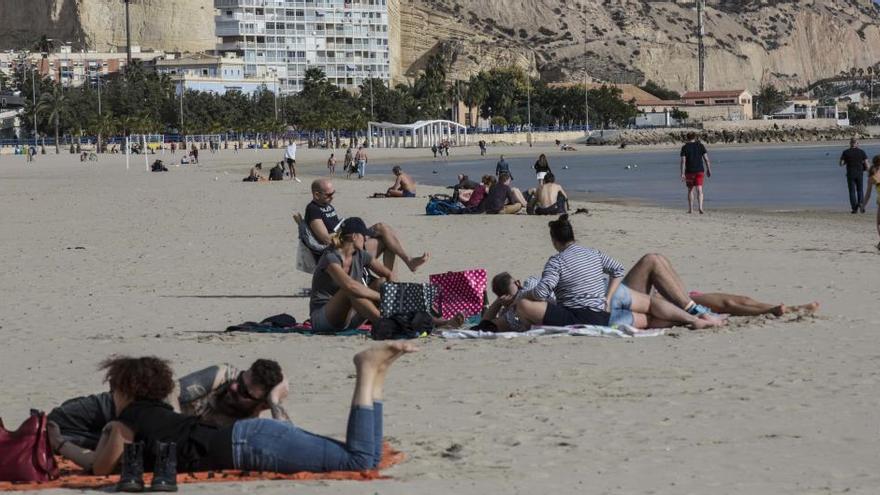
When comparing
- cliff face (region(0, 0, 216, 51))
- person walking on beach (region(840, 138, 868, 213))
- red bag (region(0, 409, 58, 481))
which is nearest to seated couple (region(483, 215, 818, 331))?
red bag (region(0, 409, 58, 481))

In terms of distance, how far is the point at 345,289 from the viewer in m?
10.0

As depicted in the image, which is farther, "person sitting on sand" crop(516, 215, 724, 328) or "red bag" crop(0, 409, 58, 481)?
"person sitting on sand" crop(516, 215, 724, 328)

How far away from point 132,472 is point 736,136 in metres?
137

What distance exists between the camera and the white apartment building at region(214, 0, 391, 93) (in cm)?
14362

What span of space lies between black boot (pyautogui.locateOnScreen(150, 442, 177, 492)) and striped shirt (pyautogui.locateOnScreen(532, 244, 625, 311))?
4.13m

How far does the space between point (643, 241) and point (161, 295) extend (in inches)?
281

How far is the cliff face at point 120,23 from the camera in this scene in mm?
162375

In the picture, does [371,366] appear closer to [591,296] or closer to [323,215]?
[591,296]

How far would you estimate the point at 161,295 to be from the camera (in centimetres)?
1315

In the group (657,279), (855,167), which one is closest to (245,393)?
(657,279)

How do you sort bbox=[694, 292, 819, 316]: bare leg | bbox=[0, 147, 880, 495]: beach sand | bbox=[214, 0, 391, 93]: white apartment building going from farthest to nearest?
bbox=[214, 0, 391, 93]: white apartment building → bbox=[694, 292, 819, 316]: bare leg → bbox=[0, 147, 880, 495]: beach sand

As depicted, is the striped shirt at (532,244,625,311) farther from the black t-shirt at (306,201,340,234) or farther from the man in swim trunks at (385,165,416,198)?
the man in swim trunks at (385,165,416,198)

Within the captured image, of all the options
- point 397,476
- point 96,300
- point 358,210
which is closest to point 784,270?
point 96,300

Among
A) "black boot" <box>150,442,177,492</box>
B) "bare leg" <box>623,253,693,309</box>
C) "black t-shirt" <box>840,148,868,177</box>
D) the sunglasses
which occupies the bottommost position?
"black boot" <box>150,442,177,492</box>
